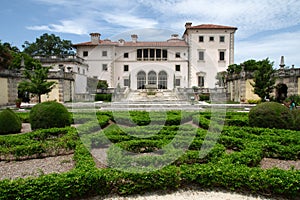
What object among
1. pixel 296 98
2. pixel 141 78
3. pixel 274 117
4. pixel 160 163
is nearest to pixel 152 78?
pixel 141 78

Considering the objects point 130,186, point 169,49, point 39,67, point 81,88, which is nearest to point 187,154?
point 130,186

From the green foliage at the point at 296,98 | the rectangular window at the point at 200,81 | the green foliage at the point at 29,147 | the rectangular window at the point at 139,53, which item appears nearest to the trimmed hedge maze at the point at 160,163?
the green foliage at the point at 29,147

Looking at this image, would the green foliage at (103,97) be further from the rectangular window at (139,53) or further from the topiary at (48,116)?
the topiary at (48,116)

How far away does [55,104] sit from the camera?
1063cm

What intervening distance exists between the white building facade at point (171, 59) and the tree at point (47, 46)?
18.2 meters

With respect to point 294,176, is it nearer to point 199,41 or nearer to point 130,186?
point 130,186

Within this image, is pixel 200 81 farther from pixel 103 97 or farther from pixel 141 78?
pixel 103 97

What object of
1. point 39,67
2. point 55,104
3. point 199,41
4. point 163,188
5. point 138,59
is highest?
point 199,41

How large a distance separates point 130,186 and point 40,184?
1841mm

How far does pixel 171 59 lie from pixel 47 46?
108ft

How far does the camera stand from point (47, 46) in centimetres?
5788

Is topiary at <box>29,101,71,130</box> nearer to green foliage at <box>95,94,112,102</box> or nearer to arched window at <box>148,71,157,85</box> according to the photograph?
green foliage at <box>95,94,112,102</box>

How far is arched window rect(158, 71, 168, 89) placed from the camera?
4055 cm

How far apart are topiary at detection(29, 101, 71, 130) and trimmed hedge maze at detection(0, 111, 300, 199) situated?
109cm
